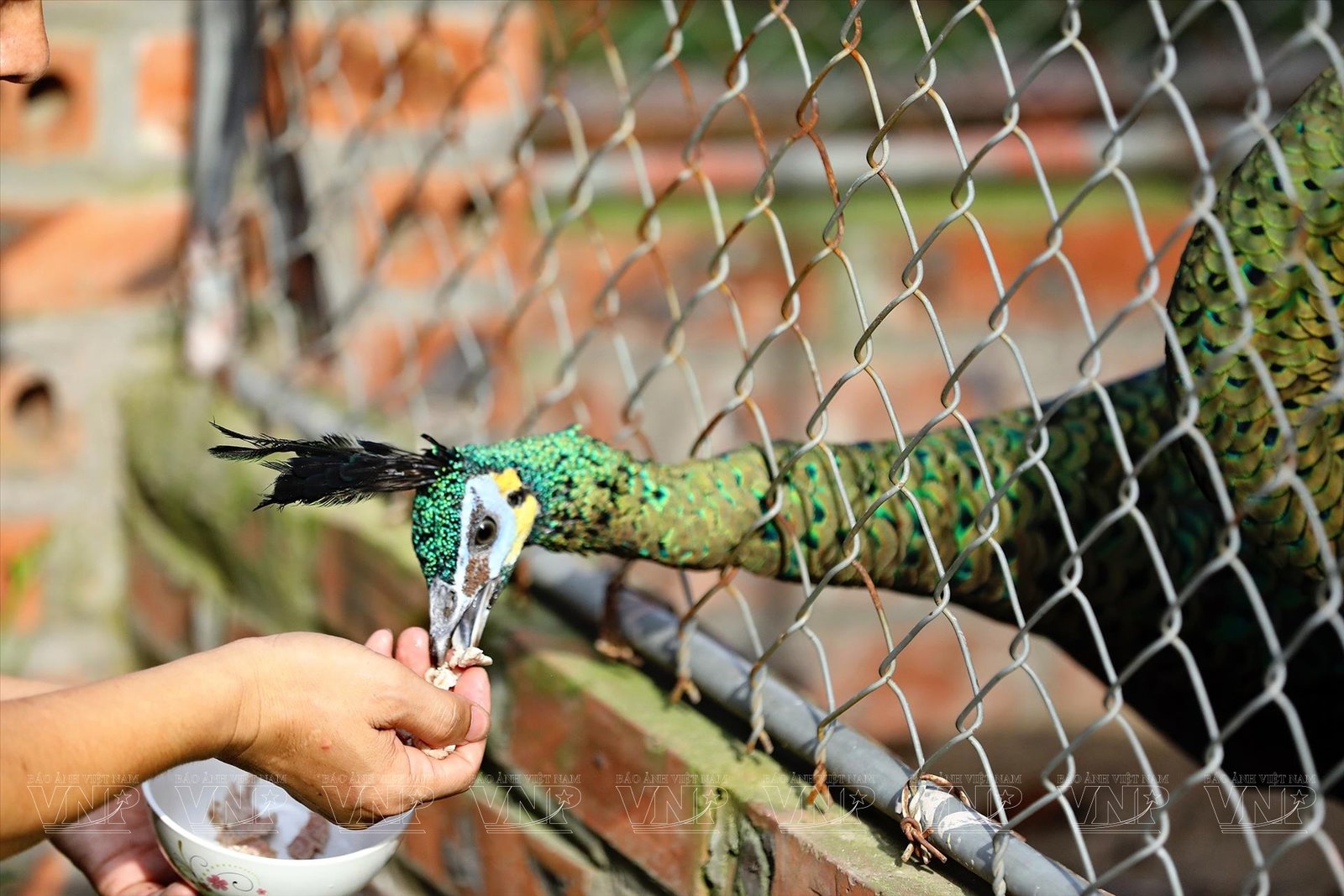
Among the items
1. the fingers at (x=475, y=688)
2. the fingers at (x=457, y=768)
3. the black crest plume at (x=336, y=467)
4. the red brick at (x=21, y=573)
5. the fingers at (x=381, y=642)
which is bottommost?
the red brick at (x=21, y=573)

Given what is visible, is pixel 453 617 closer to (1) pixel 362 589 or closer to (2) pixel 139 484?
(1) pixel 362 589

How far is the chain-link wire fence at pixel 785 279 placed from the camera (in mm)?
1612

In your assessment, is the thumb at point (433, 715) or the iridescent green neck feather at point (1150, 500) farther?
the iridescent green neck feather at point (1150, 500)

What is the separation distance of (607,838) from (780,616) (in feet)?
5.35

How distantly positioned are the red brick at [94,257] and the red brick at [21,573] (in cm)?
37

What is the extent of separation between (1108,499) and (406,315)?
117 cm

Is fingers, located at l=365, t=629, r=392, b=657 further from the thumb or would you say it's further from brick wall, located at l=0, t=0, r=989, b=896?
brick wall, located at l=0, t=0, r=989, b=896

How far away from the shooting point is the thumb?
123cm

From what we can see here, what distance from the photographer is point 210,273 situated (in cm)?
248

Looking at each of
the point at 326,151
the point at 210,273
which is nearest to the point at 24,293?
the point at 210,273

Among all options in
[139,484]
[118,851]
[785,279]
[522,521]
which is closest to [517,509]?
[522,521]

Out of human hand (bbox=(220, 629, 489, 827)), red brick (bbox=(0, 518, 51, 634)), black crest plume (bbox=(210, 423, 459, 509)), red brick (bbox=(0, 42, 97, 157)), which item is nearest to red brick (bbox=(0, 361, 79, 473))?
red brick (bbox=(0, 518, 51, 634))

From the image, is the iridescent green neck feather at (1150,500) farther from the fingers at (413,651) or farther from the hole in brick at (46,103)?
the hole in brick at (46,103)

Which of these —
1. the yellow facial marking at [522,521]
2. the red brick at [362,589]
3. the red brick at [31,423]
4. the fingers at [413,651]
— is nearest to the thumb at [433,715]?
the fingers at [413,651]
